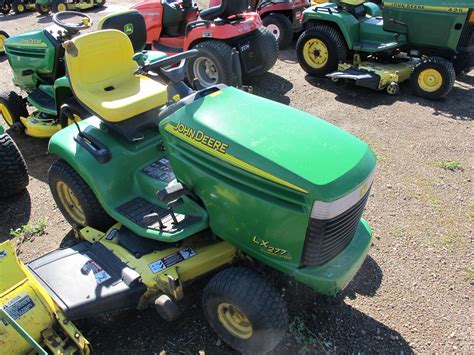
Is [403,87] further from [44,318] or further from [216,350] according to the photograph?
[44,318]

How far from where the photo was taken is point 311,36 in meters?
6.45

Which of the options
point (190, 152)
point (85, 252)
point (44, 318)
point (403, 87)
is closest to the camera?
A: point (44, 318)

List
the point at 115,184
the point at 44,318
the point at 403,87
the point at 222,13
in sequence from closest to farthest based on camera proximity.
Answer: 1. the point at 44,318
2. the point at 115,184
3. the point at 222,13
4. the point at 403,87

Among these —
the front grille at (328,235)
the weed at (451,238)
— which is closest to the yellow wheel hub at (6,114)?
the front grille at (328,235)

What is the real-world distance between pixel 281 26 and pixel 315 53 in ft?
4.59

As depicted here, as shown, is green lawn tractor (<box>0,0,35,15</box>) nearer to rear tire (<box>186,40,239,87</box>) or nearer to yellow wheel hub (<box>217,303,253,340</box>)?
rear tire (<box>186,40,239,87</box>)

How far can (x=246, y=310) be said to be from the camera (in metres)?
2.26

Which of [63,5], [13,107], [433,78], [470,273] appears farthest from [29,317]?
[63,5]

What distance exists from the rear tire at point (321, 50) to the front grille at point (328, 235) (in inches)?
174

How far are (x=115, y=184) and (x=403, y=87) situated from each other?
15.4 feet

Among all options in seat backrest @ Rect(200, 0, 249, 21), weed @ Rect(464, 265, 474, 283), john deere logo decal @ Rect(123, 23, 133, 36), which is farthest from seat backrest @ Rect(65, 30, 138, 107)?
weed @ Rect(464, 265, 474, 283)

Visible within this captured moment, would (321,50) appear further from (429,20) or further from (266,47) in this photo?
(429,20)

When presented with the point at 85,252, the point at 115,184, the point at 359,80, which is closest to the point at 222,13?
the point at 359,80

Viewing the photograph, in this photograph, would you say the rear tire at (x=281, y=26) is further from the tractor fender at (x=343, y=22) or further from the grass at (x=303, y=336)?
the grass at (x=303, y=336)
